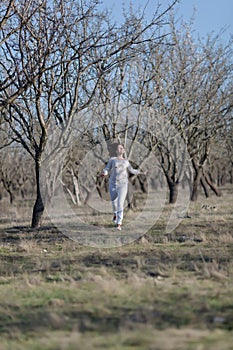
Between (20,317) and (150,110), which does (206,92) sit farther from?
(20,317)

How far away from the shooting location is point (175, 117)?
866 inches

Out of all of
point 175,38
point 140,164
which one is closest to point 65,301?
point 140,164

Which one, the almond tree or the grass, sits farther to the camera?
the almond tree

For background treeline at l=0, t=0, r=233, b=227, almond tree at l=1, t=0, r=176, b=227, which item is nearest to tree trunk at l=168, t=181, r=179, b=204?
background treeline at l=0, t=0, r=233, b=227

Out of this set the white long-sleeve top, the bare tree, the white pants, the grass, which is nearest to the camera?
the grass

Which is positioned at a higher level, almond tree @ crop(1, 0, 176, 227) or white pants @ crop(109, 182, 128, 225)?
almond tree @ crop(1, 0, 176, 227)

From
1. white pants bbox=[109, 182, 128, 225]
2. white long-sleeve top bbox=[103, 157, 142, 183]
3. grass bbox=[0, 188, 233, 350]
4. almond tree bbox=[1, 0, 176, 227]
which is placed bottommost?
grass bbox=[0, 188, 233, 350]

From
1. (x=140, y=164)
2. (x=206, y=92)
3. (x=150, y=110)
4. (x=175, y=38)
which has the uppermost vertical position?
(x=175, y=38)

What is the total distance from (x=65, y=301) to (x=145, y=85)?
1349 cm

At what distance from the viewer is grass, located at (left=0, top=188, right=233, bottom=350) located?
4660 mm

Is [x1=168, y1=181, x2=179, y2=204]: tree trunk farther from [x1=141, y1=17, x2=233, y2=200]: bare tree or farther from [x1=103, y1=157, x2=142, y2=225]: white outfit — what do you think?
[x1=103, y1=157, x2=142, y2=225]: white outfit

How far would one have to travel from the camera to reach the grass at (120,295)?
15.3 ft

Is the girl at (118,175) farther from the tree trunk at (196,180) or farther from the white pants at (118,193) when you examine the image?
the tree trunk at (196,180)

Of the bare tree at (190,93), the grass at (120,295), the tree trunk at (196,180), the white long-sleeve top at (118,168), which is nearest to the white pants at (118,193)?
the white long-sleeve top at (118,168)
